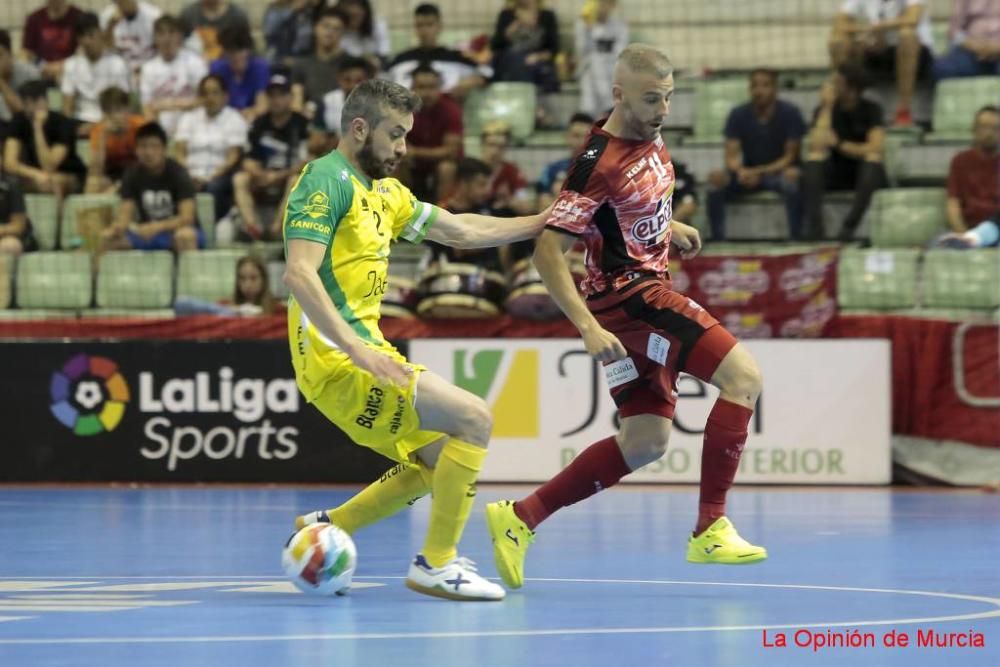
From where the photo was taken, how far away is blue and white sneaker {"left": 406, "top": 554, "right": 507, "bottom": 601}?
6875 millimetres

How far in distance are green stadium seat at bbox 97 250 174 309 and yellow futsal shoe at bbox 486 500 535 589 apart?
7910 millimetres

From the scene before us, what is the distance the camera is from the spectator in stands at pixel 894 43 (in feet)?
50.2

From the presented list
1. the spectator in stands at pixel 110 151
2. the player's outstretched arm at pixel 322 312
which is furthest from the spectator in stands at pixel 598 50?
the player's outstretched arm at pixel 322 312

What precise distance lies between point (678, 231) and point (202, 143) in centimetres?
927

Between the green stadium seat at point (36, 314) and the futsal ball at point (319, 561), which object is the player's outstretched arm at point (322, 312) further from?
the green stadium seat at point (36, 314)

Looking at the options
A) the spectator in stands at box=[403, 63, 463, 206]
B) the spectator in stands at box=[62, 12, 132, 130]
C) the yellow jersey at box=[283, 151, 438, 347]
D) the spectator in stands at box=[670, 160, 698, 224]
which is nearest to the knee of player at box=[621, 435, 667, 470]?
the yellow jersey at box=[283, 151, 438, 347]

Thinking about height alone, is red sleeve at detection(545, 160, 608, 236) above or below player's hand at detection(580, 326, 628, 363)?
above

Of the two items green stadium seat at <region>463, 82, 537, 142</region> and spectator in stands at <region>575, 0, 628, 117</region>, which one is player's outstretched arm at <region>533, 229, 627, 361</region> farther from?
green stadium seat at <region>463, 82, 537, 142</region>

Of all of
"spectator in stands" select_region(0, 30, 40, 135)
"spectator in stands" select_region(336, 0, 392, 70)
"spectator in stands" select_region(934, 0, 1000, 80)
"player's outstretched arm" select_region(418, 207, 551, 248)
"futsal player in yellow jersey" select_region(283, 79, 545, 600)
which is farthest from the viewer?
"spectator in stands" select_region(0, 30, 40, 135)

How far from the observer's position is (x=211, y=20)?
58.4 ft

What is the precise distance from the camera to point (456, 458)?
272 inches

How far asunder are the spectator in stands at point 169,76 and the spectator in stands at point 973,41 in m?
6.86

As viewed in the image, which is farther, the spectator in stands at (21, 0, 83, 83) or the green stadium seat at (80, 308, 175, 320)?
the spectator in stands at (21, 0, 83, 83)

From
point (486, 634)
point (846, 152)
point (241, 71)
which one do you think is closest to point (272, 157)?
point (241, 71)
